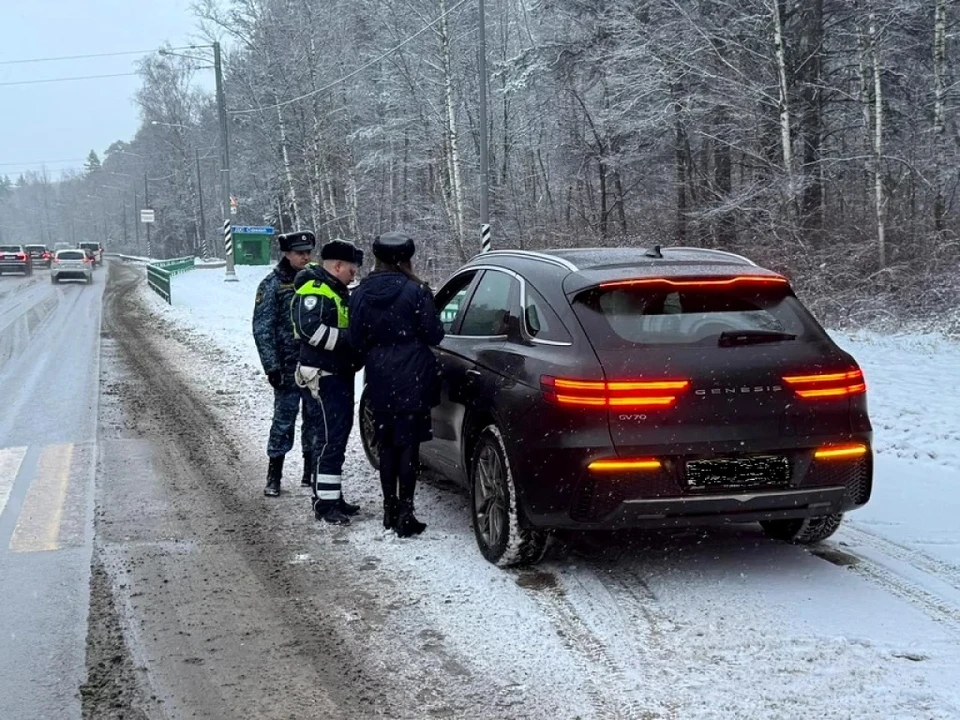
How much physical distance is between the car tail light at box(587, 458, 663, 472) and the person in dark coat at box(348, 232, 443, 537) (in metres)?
1.52

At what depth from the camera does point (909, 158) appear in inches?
752

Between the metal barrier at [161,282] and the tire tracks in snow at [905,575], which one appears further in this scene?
the metal barrier at [161,282]

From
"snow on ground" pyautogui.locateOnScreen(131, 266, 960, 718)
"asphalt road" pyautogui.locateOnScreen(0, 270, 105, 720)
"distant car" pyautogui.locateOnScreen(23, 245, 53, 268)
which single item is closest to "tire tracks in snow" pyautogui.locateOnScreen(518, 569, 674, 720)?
"snow on ground" pyautogui.locateOnScreen(131, 266, 960, 718)

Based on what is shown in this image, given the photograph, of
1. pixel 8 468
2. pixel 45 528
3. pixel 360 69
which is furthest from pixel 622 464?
pixel 360 69

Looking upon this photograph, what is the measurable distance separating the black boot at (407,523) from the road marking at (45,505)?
210cm

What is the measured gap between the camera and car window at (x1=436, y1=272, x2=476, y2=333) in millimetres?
6387

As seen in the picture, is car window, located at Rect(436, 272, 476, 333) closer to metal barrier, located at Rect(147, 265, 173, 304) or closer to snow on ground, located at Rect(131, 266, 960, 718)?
snow on ground, located at Rect(131, 266, 960, 718)

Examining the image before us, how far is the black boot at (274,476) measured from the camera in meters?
6.85

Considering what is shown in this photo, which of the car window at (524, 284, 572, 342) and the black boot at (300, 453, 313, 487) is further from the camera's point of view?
the black boot at (300, 453, 313, 487)

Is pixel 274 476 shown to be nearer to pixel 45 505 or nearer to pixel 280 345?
pixel 280 345

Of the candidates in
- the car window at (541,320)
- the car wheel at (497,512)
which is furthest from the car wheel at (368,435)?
the car window at (541,320)

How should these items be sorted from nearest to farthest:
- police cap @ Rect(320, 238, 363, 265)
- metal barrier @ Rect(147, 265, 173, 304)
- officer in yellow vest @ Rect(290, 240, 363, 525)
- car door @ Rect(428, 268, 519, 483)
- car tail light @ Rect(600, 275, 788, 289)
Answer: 1. car tail light @ Rect(600, 275, 788, 289)
2. car door @ Rect(428, 268, 519, 483)
3. officer in yellow vest @ Rect(290, 240, 363, 525)
4. police cap @ Rect(320, 238, 363, 265)
5. metal barrier @ Rect(147, 265, 173, 304)

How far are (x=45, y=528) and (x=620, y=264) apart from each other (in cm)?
407

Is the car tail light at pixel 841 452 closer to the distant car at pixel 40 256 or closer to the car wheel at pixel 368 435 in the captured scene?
the car wheel at pixel 368 435
